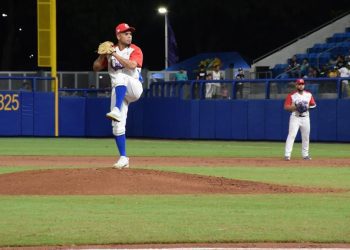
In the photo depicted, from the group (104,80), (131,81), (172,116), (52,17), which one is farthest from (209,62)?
(131,81)

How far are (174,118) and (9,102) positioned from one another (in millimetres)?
5410

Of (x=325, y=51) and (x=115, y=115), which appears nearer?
(x=115, y=115)

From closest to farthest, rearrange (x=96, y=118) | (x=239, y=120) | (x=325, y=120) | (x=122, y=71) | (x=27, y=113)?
(x=122, y=71) < (x=325, y=120) < (x=239, y=120) < (x=27, y=113) < (x=96, y=118)

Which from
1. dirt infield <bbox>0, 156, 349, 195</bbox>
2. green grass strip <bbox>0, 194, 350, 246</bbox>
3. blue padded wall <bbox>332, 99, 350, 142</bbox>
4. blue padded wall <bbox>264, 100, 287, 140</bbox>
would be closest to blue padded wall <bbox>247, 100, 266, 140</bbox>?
blue padded wall <bbox>264, 100, 287, 140</bbox>

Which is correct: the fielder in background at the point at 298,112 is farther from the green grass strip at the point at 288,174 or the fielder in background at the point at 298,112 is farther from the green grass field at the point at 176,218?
the green grass field at the point at 176,218

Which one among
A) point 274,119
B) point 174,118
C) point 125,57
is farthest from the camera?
point 174,118

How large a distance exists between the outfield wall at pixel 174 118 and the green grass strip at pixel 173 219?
16.4 metres

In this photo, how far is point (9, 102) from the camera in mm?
31203

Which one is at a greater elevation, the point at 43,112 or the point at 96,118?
the point at 43,112

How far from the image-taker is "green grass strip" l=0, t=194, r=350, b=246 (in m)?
8.57

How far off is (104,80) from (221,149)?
574 inches

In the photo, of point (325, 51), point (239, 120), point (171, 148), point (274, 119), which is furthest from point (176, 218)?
point (325, 51)

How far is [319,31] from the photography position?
40281 millimetres

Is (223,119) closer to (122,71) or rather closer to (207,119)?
(207,119)
